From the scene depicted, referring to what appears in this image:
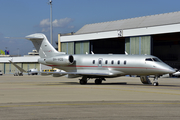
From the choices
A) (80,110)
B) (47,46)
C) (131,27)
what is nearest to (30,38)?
(47,46)

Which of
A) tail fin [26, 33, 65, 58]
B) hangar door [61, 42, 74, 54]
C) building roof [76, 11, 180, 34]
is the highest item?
building roof [76, 11, 180, 34]

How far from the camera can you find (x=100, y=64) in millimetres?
30000

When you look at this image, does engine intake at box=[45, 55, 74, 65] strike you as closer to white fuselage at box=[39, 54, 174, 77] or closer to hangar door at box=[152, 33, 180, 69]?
white fuselage at box=[39, 54, 174, 77]

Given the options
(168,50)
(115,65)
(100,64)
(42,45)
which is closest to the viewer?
(115,65)

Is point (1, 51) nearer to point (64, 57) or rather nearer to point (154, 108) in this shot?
Answer: point (64, 57)

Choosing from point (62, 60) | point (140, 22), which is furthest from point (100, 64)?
point (140, 22)

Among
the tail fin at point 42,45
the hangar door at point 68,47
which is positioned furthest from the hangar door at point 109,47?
the tail fin at point 42,45

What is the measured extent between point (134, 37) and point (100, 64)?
27.6 m

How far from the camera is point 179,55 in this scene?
244ft

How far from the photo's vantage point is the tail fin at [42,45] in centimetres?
3374

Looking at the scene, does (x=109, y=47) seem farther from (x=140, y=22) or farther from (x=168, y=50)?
(x=140, y=22)

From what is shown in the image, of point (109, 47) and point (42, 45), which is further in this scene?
point (109, 47)

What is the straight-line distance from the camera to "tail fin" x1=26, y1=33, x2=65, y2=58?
33.7 metres

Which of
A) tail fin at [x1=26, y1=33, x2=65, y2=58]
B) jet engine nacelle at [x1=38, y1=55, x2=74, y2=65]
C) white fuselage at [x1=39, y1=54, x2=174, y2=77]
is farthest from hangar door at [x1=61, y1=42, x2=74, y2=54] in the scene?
jet engine nacelle at [x1=38, y1=55, x2=74, y2=65]
